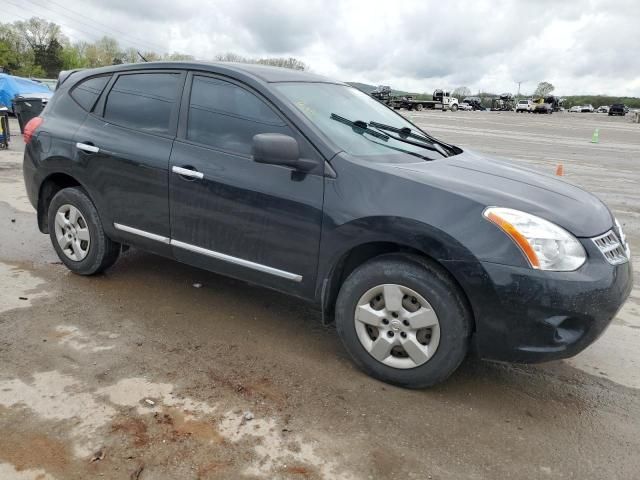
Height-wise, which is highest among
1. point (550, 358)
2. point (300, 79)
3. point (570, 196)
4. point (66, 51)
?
point (66, 51)

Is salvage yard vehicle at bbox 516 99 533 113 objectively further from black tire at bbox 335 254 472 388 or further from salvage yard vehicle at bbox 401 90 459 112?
black tire at bbox 335 254 472 388

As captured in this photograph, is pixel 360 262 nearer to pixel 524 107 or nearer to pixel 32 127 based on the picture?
pixel 32 127

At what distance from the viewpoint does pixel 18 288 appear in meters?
4.43

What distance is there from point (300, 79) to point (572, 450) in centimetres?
294

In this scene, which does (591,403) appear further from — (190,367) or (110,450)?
(110,450)

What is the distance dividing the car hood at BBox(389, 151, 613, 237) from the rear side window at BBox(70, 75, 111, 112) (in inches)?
103

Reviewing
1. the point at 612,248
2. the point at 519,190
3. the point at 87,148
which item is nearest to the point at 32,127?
the point at 87,148

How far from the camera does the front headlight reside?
2807 millimetres

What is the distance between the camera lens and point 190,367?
3338mm

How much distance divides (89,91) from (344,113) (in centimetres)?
217

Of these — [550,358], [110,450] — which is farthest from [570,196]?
[110,450]

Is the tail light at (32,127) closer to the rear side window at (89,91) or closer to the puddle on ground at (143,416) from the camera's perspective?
the rear side window at (89,91)

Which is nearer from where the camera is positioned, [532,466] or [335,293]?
[532,466]

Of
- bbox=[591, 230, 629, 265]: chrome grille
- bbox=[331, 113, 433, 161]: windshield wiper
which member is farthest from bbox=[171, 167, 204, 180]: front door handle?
bbox=[591, 230, 629, 265]: chrome grille
